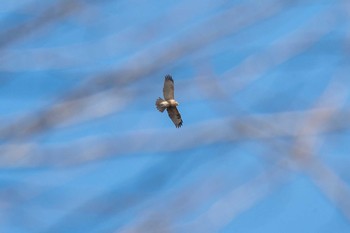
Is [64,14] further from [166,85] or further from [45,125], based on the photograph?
[166,85]

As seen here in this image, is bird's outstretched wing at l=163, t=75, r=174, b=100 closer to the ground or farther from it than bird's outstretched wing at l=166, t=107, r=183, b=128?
farther from it

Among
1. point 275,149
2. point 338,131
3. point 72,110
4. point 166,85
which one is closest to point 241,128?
point 275,149

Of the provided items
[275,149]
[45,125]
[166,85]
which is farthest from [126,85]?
[166,85]

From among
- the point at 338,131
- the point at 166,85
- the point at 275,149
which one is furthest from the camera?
the point at 166,85

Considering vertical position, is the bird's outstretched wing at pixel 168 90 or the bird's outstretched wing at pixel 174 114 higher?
the bird's outstretched wing at pixel 168 90

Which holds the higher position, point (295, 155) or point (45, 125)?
point (45, 125)

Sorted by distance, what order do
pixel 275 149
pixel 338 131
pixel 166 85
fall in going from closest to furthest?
pixel 338 131 → pixel 275 149 → pixel 166 85

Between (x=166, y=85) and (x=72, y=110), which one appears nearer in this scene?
(x=72, y=110)

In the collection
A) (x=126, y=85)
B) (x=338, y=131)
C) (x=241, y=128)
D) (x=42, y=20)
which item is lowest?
(x=338, y=131)

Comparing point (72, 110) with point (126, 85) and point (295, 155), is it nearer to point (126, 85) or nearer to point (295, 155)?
point (126, 85)
